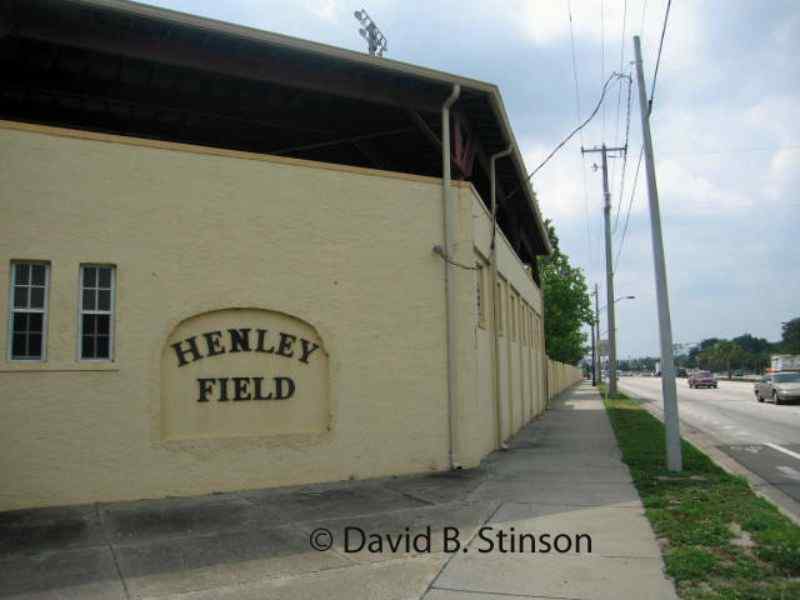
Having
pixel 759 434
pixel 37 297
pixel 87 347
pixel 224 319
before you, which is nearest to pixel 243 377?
pixel 224 319

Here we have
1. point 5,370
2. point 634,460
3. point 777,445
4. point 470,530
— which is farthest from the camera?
point 777,445

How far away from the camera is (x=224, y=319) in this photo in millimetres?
10242

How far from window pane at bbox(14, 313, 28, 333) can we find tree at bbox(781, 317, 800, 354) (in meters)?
110

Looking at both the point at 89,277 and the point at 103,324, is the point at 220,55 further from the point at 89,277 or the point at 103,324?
the point at 103,324

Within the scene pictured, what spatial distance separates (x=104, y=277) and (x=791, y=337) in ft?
389

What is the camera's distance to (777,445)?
49.7 ft

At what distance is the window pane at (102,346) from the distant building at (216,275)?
4 cm

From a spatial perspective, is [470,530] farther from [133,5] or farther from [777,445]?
[777,445]

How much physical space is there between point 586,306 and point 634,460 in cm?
3255

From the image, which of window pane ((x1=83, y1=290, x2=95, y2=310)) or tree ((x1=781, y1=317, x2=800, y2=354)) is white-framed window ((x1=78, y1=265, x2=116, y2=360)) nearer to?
window pane ((x1=83, y1=290, x2=95, y2=310))

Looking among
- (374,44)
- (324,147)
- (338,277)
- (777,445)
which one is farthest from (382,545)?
(374,44)

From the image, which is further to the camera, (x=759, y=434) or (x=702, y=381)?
(x=702, y=381)

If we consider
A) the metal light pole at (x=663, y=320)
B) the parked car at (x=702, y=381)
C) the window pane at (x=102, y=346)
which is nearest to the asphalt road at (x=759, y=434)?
the metal light pole at (x=663, y=320)

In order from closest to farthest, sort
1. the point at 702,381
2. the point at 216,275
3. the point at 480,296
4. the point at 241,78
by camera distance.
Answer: the point at 216,275
the point at 241,78
the point at 480,296
the point at 702,381
